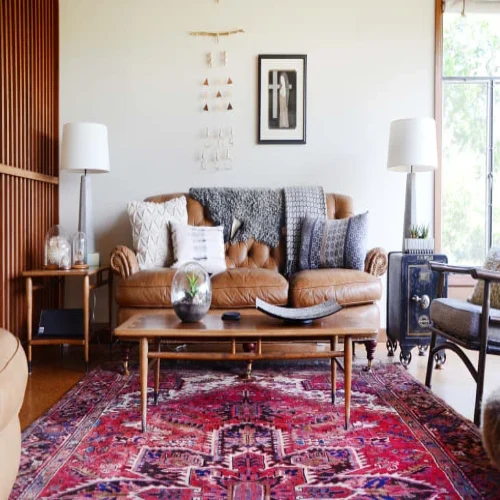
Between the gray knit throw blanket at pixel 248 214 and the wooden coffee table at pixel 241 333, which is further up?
the gray knit throw blanket at pixel 248 214

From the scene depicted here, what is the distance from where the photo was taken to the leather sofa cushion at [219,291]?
2.94m

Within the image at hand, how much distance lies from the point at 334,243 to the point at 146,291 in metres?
1.24

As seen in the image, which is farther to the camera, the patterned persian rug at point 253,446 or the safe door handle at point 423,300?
the safe door handle at point 423,300

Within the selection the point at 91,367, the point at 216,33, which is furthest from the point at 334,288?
the point at 216,33

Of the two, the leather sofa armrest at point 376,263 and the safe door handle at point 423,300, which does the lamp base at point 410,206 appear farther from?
the safe door handle at point 423,300

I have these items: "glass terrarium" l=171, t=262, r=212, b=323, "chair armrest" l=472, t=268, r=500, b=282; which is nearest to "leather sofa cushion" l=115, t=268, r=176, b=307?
"glass terrarium" l=171, t=262, r=212, b=323

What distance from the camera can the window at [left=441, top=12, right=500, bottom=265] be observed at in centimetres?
404

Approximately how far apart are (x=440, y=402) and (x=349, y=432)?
602 millimetres

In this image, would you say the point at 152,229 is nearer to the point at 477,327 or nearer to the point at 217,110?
the point at 217,110

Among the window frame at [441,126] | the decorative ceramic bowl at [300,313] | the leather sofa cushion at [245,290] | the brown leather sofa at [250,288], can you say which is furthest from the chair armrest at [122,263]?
the window frame at [441,126]

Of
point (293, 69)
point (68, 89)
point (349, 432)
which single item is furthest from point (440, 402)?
point (68, 89)

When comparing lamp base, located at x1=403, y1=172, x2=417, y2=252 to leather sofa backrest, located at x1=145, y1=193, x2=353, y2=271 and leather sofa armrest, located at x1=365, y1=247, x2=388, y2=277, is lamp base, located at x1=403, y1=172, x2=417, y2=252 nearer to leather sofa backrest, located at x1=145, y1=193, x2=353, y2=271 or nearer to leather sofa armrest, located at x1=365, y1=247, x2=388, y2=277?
leather sofa armrest, located at x1=365, y1=247, x2=388, y2=277

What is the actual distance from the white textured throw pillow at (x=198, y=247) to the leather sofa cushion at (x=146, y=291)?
1.17 feet

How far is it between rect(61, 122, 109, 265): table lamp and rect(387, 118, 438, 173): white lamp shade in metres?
1.95
